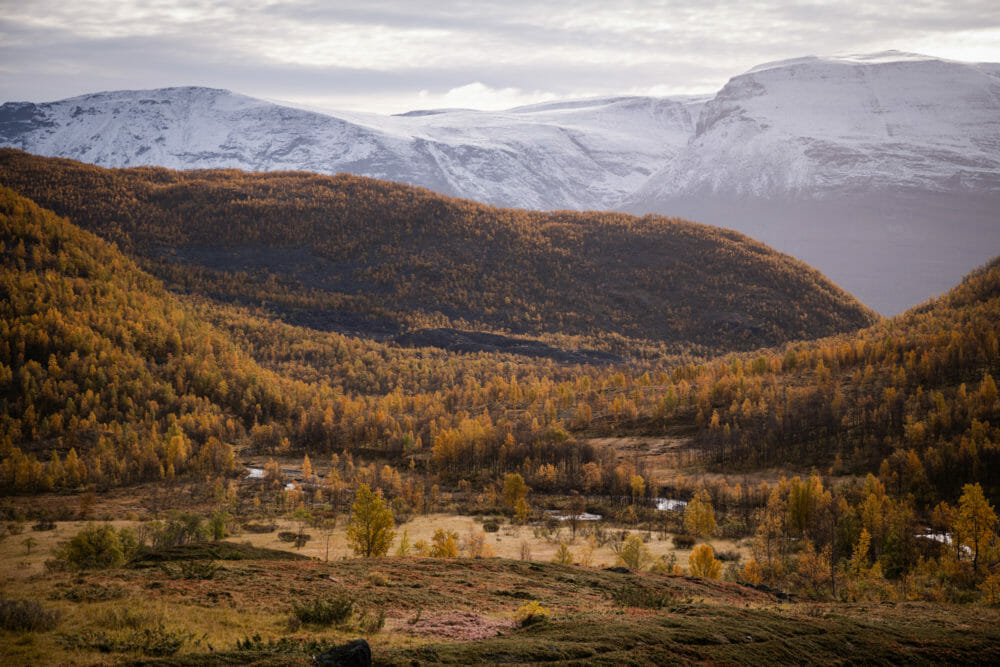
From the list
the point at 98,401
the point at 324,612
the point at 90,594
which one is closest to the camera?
the point at 324,612

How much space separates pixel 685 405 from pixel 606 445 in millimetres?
27328

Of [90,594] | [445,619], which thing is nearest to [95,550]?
[90,594]

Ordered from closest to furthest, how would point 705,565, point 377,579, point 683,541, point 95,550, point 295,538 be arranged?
point 377,579 → point 95,550 → point 705,565 → point 295,538 → point 683,541

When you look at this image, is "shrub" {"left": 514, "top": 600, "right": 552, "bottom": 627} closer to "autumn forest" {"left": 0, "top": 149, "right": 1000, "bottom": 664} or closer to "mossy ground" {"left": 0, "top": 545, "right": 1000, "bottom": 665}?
"mossy ground" {"left": 0, "top": 545, "right": 1000, "bottom": 665}

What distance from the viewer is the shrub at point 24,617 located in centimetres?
3184

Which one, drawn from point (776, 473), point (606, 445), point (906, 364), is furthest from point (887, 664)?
point (906, 364)

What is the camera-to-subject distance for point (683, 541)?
95.1 meters

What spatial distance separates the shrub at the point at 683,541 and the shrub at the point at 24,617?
7437 centimetres

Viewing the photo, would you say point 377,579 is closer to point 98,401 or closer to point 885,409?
point 885,409

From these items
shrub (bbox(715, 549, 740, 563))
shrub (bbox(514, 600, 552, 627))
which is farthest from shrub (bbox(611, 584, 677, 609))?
shrub (bbox(715, 549, 740, 563))

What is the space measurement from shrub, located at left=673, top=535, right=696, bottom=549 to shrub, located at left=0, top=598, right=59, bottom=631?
7437cm

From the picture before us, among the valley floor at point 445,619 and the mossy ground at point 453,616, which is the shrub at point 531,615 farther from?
the mossy ground at point 453,616

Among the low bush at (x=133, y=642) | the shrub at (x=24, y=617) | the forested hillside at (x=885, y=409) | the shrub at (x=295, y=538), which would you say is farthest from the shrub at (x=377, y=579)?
A: the forested hillside at (x=885, y=409)

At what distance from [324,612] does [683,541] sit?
219ft
